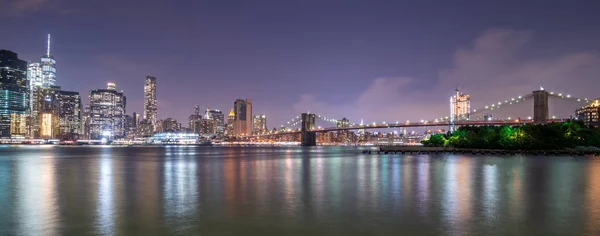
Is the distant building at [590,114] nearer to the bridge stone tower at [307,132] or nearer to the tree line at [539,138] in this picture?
the tree line at [539,138]

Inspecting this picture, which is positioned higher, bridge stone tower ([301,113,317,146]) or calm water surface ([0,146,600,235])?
bridge stone tower ([301,113,317,146])

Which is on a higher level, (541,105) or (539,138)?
(541,105)

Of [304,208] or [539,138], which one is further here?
[539,138]

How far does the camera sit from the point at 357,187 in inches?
1087

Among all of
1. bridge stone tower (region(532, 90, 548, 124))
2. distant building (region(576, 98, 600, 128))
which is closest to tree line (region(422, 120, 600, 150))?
bridge stone tower (region(532, 90, 548, 124))

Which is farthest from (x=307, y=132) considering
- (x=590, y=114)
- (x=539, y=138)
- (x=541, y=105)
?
(x=539, y=138)

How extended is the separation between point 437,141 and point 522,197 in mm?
92504

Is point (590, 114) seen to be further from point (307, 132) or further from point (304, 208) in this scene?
point (304, 208)

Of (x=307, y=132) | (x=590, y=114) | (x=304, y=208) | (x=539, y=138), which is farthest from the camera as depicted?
(x=307, y=132)

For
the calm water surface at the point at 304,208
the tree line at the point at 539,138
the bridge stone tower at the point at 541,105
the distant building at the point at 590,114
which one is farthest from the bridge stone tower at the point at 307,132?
the calm water surface at the point at 304,208

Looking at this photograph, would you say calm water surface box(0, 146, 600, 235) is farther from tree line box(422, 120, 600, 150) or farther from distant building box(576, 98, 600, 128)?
distant building box(576, 98, 600, 128)

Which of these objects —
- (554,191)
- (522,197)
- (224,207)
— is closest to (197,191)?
(224,207)


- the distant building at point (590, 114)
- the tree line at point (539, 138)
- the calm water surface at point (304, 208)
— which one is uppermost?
the distant building at point (590, 114)

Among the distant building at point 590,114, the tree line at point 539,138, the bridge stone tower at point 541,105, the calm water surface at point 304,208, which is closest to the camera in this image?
the calm water surface at point 304,208
